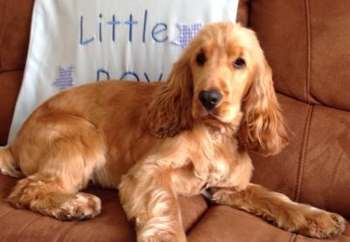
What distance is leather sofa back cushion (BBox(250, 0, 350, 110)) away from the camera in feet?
6.66

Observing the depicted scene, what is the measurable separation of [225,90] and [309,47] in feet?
1.87

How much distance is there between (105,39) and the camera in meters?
2.37

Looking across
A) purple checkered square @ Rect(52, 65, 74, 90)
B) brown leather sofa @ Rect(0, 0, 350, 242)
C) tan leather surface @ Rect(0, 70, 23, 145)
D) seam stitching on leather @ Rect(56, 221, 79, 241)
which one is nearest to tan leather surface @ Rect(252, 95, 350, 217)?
brown leather sofa @ Rect(0, 0, 350, 242)

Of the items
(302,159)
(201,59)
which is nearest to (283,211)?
(302,159)

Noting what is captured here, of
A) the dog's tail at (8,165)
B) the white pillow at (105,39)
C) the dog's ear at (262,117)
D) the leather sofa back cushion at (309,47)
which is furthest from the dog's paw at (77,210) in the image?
the leather sofa back cushion at (309,47)

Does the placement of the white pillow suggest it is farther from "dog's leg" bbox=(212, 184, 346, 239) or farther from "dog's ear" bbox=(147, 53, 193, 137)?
"dog's leg" bbox=(212, 184, 346, 239)

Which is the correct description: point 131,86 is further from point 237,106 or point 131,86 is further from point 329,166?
point 329,166

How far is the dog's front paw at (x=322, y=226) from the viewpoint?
5.70 ft

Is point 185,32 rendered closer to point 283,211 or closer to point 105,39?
point 105,39

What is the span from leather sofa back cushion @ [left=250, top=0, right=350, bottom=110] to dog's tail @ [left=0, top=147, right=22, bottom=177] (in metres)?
1.07

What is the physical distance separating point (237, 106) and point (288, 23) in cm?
53

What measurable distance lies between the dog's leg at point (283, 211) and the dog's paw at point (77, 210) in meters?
0.46

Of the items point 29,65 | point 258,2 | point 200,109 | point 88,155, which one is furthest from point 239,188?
point 29,65

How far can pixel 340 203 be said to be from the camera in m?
1.95
